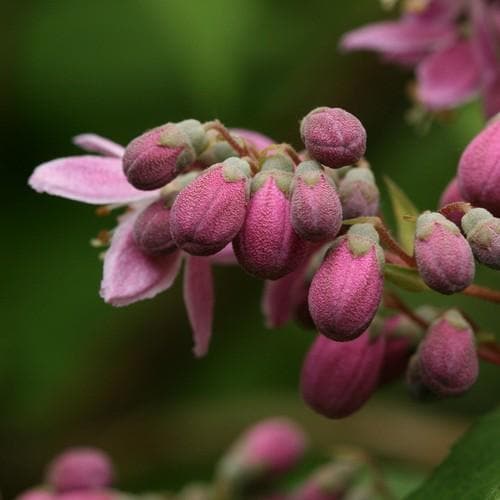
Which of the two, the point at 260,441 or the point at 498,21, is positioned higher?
the point at 498,21

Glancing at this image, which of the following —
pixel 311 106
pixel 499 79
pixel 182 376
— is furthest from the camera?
pixel 182 376

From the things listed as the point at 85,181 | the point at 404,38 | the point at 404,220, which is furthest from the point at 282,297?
the point at 404,38

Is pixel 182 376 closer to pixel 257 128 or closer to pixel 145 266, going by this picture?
pixel 257 128

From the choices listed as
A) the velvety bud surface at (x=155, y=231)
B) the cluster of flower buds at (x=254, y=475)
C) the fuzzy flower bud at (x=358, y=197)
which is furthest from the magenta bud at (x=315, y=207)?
the cluster of flower buds at (x=254, y=475)

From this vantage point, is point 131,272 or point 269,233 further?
point 131,272

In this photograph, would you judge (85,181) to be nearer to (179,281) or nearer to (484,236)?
(484,236)

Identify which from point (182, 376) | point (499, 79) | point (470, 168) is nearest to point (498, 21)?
point (499, 79)
